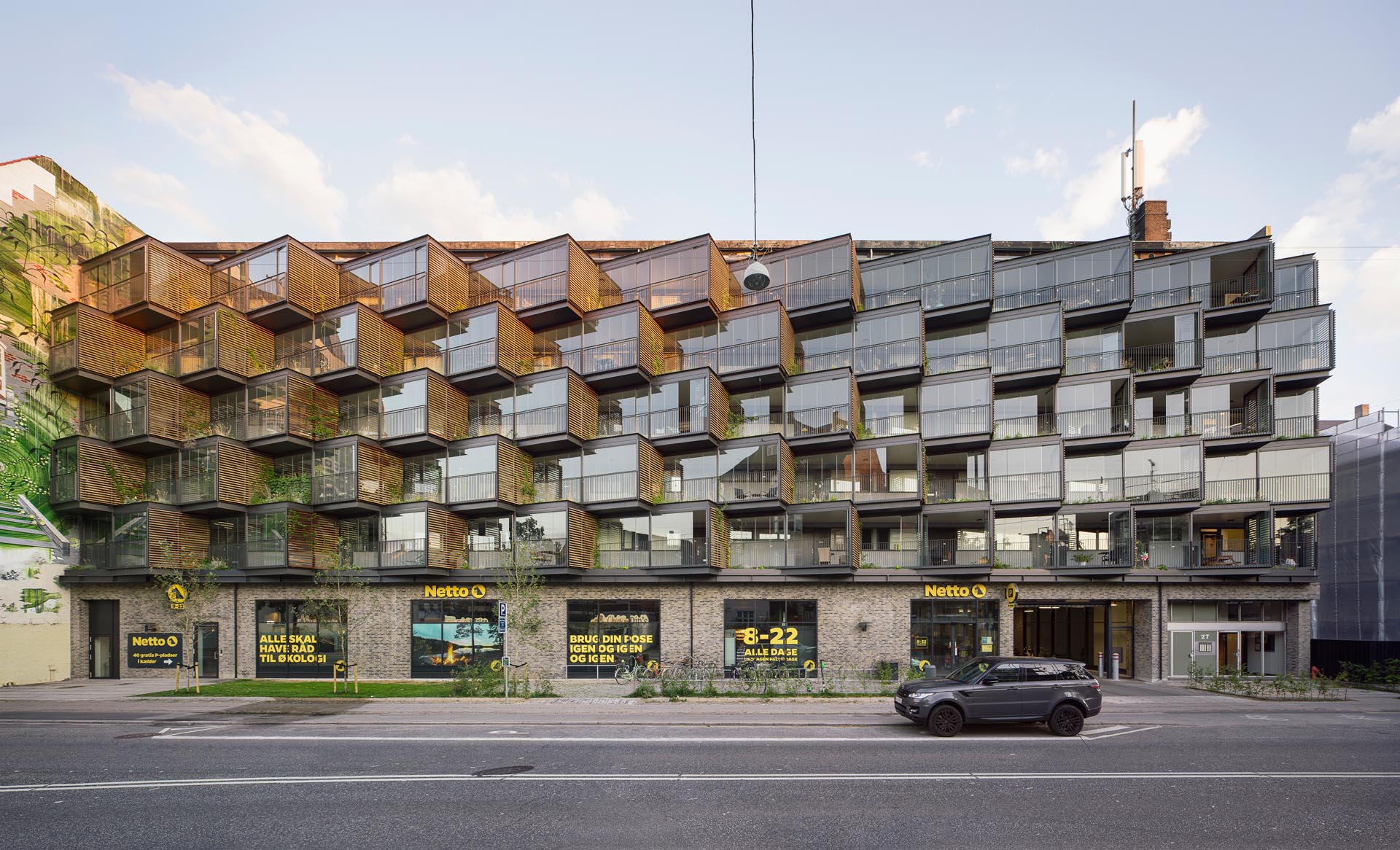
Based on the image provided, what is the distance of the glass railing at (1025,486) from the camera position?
28781mm

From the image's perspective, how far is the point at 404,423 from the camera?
99.5 ft

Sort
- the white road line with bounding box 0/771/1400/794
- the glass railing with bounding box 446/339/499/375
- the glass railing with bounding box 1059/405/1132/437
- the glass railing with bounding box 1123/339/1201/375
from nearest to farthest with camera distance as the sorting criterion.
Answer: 1. the white road line with bounding box 0/771/1400/794
2. the glass railing with bounding box 1059/405/1132/437
3. the glass railing with bounding box 1123/339/1201/375
4. the glass railing with bounding box 446/339/499/375

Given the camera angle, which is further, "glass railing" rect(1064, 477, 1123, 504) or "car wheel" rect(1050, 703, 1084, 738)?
"glass railing" rect(1064, 477, 1123, 504)

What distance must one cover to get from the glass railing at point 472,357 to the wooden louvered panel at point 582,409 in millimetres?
3647

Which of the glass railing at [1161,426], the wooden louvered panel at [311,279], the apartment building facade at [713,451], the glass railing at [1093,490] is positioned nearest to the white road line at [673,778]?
the apartment building facade at [713,451]

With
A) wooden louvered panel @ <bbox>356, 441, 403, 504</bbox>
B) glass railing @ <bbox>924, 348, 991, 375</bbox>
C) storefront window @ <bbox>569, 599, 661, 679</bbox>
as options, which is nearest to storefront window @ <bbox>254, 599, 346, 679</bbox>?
wooden louvered panel @ <bbox>356, 441, 403, 504</bbox>

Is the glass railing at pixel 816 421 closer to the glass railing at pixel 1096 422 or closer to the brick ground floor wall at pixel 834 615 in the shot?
the brick ground floor wall at pixel 834 615

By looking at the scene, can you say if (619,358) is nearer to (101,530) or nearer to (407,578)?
(407,578)

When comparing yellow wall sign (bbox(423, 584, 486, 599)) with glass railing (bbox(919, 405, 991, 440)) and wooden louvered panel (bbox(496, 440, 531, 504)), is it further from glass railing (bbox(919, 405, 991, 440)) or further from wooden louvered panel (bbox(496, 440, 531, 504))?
glass railing (bbox(919, 405, 991, 440))

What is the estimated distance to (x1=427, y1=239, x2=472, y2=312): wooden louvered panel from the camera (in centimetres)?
3098

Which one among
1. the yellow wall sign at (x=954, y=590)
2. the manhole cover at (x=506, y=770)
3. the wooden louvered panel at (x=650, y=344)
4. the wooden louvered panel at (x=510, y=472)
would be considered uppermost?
the wooden louvered panel at (x=650, y=344)

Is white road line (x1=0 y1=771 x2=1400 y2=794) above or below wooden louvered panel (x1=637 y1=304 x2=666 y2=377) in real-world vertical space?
below

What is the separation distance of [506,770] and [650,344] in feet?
65.4

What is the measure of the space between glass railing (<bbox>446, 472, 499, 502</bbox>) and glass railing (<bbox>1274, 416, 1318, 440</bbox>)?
109 feet
